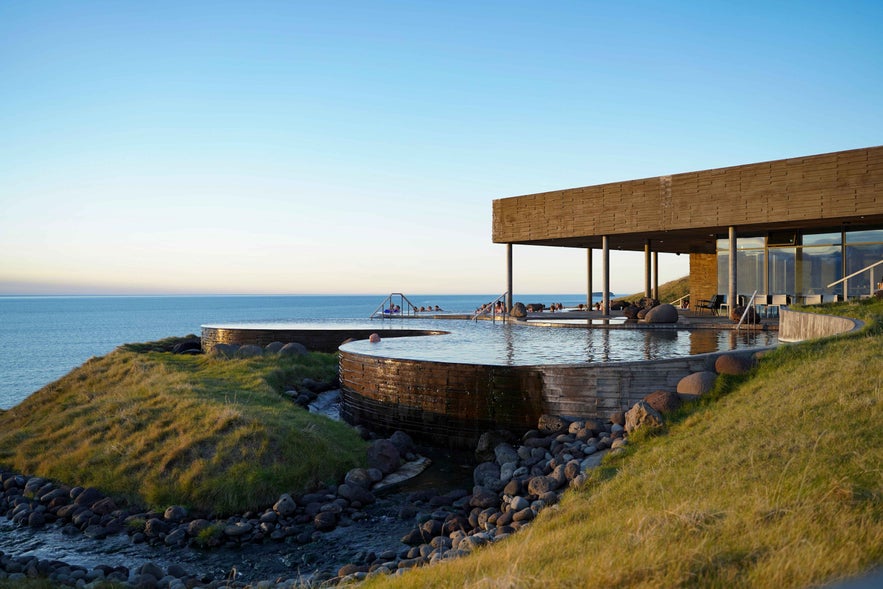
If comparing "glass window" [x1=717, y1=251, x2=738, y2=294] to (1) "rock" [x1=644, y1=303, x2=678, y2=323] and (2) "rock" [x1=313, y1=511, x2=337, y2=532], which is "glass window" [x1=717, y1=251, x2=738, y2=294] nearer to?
(1) "rock" [x1=644, y1=303, x2=678, y2=323]

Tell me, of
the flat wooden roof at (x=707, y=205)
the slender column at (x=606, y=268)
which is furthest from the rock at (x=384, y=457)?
the slender column at (x=606, y=268)

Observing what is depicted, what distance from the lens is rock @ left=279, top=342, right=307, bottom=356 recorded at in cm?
1780

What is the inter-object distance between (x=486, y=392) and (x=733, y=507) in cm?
610

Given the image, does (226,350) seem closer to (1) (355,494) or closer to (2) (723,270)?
(1) (355,494)

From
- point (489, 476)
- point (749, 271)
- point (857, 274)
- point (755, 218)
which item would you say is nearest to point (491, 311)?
point (749, 271)

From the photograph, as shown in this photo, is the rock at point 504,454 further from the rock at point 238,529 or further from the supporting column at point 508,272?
the supporting column at point 508,272

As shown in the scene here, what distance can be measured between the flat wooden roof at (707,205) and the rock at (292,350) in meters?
9.68

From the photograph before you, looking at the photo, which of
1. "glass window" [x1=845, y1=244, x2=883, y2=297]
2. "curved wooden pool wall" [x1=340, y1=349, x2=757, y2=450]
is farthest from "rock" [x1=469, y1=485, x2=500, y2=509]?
"glass window" [x1=845, y1=244, x2=883, y2=297]

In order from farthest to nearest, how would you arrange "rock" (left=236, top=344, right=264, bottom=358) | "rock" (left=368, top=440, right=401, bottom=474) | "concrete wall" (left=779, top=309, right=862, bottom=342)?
"rock" (left=236, top=344, right=264, bottom=358) → "concrete wall" (left=779, top=309, right=862, bottom=342) → "rock" (left=368, top=440, right=401, bottom=474)

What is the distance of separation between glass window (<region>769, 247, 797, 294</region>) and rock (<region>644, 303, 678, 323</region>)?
4.84m

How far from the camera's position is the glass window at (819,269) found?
19866 millimetres

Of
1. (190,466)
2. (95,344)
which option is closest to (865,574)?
(190,466)

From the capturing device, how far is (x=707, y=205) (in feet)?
62.6

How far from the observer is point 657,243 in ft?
86.4
